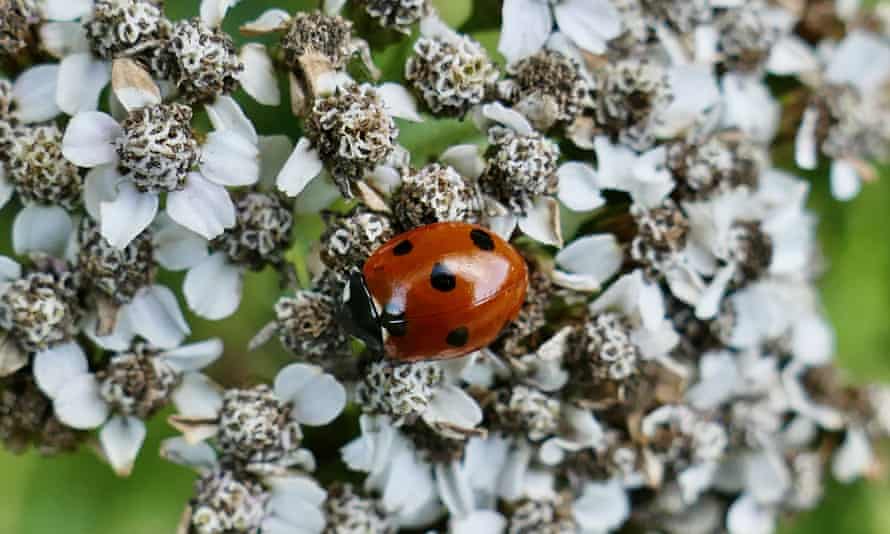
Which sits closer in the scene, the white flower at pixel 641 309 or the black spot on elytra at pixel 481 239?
the black spot on elytra at pixel 481 239

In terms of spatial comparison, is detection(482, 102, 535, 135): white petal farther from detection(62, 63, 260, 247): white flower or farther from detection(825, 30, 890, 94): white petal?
detection(825, 30, 890, 94): white petal

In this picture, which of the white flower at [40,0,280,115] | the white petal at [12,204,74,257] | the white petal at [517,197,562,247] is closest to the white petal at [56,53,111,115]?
the white flower at [40,0,280,115]

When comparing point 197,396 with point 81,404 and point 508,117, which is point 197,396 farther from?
point 508,117

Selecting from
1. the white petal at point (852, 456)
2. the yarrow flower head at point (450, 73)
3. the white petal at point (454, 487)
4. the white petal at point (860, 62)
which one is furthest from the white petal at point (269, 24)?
the white petal at point (852, 456)

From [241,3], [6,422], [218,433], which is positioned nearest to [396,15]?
[241,3]

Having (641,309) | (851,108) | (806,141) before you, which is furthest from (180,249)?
(851,108)

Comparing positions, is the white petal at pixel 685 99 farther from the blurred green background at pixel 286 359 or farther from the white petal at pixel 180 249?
the white petal at pixel 180 249
